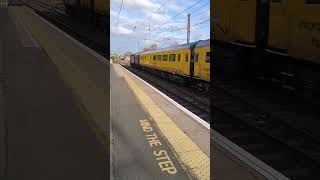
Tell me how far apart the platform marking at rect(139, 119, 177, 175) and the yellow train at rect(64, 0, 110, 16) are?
2374 millimetres

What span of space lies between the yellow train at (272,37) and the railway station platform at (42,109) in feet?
18.8

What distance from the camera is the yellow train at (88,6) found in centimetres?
551

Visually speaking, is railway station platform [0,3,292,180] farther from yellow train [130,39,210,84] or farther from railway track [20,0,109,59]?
yellow train [130,39,210,84]

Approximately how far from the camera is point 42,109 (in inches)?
205

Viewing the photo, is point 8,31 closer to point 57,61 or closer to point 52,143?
point 57,61

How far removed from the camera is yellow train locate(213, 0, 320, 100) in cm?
873

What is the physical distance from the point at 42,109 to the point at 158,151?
1.97 m

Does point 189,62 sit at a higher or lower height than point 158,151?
higher

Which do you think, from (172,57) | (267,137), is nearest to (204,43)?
(172,57)

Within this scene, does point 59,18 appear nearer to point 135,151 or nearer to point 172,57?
point 135,151

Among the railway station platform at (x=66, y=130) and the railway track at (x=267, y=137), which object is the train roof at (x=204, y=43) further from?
the railway station platform at (x=66, y=130)

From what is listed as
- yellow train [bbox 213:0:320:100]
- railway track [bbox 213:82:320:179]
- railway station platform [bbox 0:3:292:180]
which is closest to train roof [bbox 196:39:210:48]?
yellow train [bbox 213:0:320:100]

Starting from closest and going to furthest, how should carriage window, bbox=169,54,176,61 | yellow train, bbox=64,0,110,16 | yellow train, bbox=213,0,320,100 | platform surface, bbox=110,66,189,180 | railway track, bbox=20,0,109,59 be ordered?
platform surface, bbox=110,66,189,180
railway track, bbox=20,0,109,59
yellow train, bbox=64,0,110,16
yellow train, bbox=213,0,320,100
carriage window, bbox=169,54,176,61

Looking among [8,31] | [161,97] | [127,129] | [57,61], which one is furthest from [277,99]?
[8,31]
